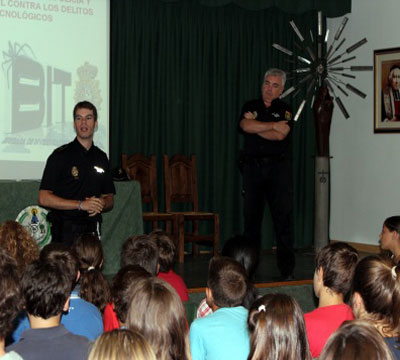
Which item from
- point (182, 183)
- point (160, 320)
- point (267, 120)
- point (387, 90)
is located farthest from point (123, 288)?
point (387, 90)

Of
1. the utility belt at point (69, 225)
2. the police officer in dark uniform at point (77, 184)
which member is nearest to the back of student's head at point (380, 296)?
the police officer in dark uniform at point (77, 184)

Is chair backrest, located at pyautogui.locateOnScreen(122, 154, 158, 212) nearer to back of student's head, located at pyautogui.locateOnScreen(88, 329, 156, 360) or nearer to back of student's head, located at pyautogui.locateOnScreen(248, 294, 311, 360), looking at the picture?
back of student's head, located at pyautogui.locateOnScreen(248, 294, 311, 360)

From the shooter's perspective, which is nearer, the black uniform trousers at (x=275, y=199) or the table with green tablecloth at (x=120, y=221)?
the black uniform trousers at (x=275, y=199)

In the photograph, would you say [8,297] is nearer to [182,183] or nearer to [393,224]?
[393,224]

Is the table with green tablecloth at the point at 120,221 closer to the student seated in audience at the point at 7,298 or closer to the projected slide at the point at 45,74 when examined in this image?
the projected slide at the point at 45,74

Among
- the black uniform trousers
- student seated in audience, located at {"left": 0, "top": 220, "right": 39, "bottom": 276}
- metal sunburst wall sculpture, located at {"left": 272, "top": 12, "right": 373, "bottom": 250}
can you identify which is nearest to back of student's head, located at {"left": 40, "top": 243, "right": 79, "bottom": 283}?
student seated in audience, located at {"left": 0, "top": 220, "right": 39, "bottom": 276}

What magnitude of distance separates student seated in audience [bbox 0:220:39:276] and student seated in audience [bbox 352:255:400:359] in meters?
1.42

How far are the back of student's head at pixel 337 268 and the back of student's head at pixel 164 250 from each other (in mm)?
901

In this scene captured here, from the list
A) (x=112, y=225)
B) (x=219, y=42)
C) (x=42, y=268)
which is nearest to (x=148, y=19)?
(x=219, y=42)

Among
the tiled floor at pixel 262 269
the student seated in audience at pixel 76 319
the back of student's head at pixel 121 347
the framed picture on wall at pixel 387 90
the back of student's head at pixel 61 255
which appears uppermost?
the framed picture on wall at pixel 387 90

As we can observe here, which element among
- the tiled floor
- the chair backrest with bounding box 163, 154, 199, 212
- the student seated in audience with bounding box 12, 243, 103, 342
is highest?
the chair backrest with bounding box 163, 154, 199, 212

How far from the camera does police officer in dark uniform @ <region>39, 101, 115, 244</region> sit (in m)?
4.18

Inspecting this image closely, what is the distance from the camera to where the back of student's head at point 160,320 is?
197 cm

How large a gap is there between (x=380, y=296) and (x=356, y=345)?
83 centimetres
